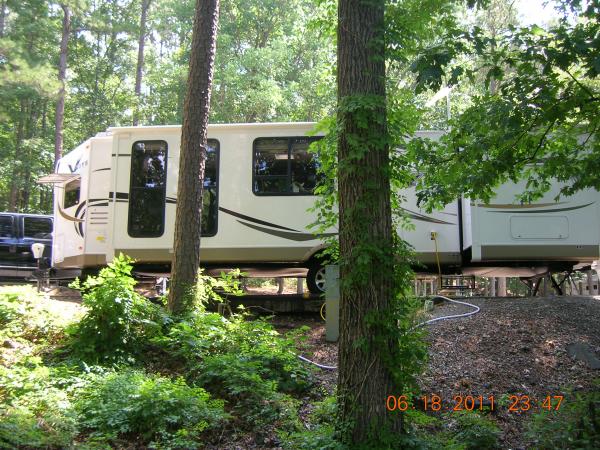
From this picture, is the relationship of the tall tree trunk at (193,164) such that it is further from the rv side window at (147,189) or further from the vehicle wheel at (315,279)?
the vehicle wheel at (315,279)

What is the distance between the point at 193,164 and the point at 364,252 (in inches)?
154

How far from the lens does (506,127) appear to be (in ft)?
14.5

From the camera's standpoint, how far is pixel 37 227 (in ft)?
46.0

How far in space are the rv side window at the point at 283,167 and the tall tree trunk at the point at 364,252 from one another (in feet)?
16.8

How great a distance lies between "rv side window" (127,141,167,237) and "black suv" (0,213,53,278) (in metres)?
4.79

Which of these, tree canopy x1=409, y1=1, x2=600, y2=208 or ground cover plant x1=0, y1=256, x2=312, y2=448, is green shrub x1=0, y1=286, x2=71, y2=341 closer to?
ground cover plant x1=0, y1=256, x2=312, y2=448

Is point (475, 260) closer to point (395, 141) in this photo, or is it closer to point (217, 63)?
point (395, 141)

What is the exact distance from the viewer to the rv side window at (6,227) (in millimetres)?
13414

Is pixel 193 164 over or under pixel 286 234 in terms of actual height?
over

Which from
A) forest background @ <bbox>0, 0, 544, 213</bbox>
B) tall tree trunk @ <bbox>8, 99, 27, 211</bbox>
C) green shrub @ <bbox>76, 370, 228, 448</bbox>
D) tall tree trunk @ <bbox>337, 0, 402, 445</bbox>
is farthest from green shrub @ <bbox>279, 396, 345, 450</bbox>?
tall tree trunk @ <bbox>8, 99, 27, 211</bbox>

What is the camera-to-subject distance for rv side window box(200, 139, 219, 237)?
356 inches

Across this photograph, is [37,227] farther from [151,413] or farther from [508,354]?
[508,354]

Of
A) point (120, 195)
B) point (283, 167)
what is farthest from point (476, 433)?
point (120, 195)

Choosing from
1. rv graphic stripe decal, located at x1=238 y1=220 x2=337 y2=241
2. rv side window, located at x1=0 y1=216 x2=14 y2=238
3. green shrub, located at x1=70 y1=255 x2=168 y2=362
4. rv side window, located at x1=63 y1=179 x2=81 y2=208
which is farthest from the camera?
rv side window, located at x1=0 y1=216 x2=14 y2=238
